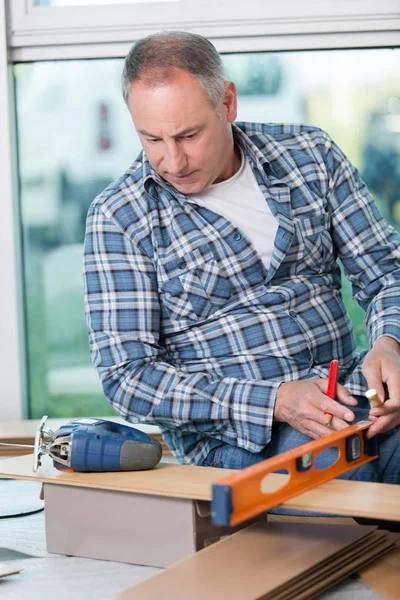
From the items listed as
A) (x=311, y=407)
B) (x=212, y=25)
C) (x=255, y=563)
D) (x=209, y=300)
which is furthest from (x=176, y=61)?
(x=212, y=25)

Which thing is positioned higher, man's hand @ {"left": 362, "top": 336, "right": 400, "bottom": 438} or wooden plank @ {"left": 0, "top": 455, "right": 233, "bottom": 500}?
man's hand @ {"left": 362, "top": 336, "right": 400, "bottom": 438}

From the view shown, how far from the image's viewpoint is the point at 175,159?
1.63 m

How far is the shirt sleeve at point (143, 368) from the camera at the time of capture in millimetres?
1614

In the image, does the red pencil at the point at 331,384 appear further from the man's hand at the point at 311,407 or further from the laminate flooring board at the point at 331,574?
the laminate flooring board at the point at 331,574

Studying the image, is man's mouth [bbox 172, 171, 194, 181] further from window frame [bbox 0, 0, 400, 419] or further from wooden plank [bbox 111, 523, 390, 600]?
window frame [bbox 0, 0, 400, 419]

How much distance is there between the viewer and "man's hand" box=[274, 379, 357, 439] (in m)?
1.48

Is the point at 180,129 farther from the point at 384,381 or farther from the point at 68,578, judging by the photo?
the point at 68,578

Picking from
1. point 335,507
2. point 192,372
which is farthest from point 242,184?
point 335,507

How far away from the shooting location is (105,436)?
147 centimetres

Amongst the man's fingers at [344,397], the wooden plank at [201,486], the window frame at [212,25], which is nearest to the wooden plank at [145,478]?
the wooden plank at [201,486]

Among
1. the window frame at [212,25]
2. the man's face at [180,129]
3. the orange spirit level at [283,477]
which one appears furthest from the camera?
the window frame at [212,25]

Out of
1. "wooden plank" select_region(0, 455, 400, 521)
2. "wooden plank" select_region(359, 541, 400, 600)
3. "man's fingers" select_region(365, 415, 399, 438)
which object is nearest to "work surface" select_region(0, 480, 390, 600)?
"wooden plank" select_region(359, 541, 400, 600)

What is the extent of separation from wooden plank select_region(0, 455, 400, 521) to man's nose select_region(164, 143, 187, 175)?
1.82 ft

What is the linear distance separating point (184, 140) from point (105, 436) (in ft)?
1.91
